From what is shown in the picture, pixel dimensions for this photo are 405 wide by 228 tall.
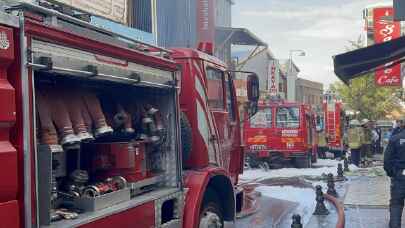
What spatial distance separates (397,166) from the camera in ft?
25.5

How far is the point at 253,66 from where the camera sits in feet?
132

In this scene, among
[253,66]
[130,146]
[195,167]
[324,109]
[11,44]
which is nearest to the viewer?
[11,44]

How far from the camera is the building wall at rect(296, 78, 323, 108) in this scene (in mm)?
55806

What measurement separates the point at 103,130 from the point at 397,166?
471 centimetres

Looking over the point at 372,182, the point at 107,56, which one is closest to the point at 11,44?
the point at 107,56

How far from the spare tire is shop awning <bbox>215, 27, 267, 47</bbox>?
65.1 feet

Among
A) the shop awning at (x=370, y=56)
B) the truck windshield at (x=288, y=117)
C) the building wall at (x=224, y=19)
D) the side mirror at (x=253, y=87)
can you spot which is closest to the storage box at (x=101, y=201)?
the side mirror at (x=253, y=87)

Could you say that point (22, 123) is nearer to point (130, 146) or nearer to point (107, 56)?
point (107, 56)

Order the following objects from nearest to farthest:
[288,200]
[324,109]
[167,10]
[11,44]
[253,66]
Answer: [11,44]
[288,200]
[167,10]
[324,109]
[253,66]

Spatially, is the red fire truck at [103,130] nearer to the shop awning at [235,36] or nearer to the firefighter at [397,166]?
the firefighter at [397,166]

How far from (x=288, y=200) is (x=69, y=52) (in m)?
9.14

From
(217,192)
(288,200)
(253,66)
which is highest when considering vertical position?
(253,66)

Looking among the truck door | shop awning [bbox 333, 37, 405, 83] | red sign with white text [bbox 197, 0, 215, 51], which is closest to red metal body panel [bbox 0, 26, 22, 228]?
the truck door

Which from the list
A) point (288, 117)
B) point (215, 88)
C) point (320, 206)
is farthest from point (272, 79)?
point (215, 88)
